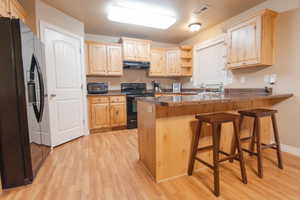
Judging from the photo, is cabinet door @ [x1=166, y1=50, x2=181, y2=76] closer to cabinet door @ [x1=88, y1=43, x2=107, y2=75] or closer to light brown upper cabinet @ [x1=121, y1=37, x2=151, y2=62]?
light brown upper cabinet @ [x1=121, y1=37, x2=151, y2=62]

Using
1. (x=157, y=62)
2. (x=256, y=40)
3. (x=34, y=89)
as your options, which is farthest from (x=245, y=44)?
(x=34, y=89)

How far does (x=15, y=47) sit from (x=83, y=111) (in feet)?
6.35

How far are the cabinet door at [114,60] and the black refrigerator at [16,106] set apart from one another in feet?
6.82

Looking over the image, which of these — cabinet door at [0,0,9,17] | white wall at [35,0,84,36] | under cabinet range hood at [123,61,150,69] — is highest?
white wall at [35,0,84,36]

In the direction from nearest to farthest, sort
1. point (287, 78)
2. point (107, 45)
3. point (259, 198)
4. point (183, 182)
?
point (259, 198) < point (183, 182) < point (287, 78) < point (107, 45)

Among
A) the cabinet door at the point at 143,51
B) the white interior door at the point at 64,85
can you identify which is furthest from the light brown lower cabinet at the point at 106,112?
the cabinet door at the point at 143,51

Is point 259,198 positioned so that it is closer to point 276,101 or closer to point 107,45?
point 276,101

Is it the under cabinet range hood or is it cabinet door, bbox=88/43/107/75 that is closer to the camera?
cabinet door, bbox=88/43/107/75

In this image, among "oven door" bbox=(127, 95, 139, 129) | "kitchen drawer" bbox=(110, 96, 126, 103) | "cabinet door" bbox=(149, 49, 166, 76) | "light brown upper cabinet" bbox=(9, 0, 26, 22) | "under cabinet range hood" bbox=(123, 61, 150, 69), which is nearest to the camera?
"light brown upper cabinet" bbox=(9, 0, 26, 22)

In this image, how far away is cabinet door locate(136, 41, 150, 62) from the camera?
394 centimetres

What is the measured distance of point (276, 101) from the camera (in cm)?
242

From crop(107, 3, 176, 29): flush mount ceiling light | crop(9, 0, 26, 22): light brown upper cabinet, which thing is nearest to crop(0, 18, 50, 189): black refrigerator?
crop(9, 0, 26, 22): light brown upper cabinet

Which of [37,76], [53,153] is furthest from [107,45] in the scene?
[53,153]

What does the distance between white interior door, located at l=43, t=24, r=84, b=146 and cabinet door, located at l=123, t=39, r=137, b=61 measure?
43.6 inches
